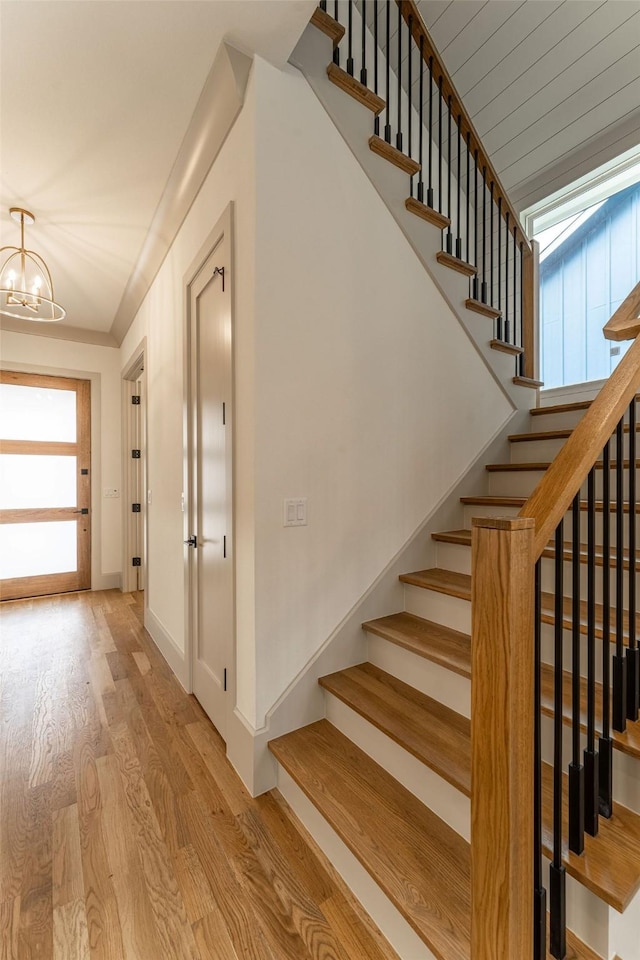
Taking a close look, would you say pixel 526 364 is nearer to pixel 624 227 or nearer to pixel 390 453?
pixel 624 227

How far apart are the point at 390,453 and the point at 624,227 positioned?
2.63 metres

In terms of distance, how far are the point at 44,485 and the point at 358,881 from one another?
4.55 m

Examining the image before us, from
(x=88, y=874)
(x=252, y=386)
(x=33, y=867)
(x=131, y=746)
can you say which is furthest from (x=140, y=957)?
(x=252, y=386)

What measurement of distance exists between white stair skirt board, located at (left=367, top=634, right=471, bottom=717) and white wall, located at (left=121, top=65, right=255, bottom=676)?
1.93 ft

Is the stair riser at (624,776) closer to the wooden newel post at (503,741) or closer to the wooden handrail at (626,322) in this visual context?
the wooden newel post at (503,741)

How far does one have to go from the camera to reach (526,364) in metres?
2.88

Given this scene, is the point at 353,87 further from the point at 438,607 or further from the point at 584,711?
the point at 584,711

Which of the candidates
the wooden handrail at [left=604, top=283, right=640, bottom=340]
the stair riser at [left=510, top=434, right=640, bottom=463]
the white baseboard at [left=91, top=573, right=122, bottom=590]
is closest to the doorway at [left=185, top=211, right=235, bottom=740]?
the wooden handrail at [left=604, top=283, right=640, bottom=340]

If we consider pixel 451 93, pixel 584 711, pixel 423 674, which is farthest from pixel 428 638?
pixel 451 93

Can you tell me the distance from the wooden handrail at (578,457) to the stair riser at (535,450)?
1.40 metres

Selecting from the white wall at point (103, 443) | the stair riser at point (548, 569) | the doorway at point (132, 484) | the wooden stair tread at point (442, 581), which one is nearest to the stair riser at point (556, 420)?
the stair riser at point (548, 569)

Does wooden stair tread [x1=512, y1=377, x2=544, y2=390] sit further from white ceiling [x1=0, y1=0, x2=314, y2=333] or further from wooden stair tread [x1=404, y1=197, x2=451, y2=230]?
white ceiling [x1=0, y1=0, x2=314, y2=333]

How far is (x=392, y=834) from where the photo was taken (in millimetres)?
1198

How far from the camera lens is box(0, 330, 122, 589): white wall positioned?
4.47 meters
